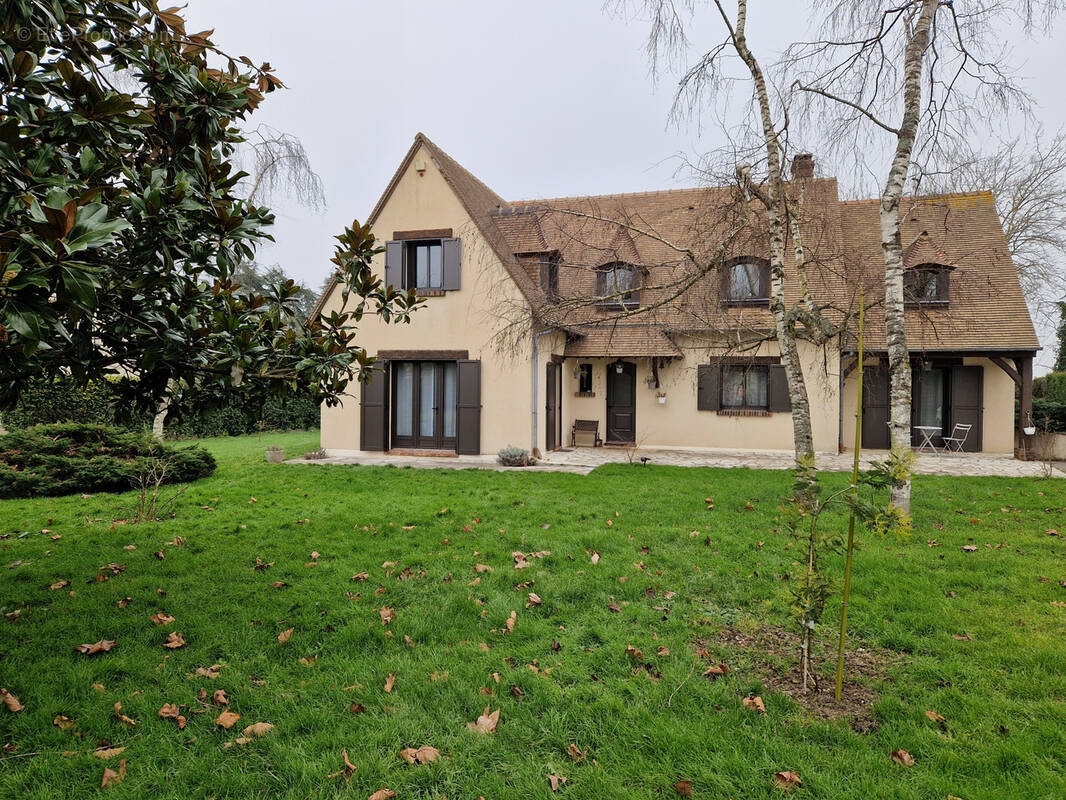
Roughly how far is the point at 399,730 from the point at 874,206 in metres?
18.6

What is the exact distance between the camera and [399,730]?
9.77 feet

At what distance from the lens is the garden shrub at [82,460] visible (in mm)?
8516

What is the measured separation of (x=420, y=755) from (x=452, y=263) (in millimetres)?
11804

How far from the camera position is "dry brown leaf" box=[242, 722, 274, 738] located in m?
2.94

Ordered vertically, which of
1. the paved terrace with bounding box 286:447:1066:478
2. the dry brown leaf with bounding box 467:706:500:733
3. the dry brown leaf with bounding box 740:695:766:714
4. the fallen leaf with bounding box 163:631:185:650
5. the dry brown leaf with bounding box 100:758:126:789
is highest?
the paved terrace with bounding box 286:447:1066:478

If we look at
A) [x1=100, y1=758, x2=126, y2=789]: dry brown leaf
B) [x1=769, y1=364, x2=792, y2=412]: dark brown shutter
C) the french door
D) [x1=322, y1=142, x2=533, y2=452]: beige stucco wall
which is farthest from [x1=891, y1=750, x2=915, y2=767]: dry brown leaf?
[x1=769, y1=364, x2=792, y2=412]: dark brown shutter

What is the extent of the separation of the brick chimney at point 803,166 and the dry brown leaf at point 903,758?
737 centimetres

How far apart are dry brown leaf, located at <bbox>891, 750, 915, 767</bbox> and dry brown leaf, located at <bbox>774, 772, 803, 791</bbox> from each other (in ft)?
1.70

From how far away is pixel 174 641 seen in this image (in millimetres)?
3850

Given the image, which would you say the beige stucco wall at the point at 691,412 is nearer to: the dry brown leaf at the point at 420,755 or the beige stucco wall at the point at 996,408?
the beige stucco wall at the point at 996,408

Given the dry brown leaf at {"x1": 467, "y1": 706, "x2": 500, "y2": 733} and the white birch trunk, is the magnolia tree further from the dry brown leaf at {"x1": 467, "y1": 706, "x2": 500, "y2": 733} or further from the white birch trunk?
the white birch trunk

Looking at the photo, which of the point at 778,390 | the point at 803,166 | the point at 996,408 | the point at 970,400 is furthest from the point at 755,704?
the point at 996,408

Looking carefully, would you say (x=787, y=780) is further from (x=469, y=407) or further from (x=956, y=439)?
(x=956, y=439)

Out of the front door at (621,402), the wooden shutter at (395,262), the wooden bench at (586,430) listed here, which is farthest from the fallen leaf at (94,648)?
the front door at (621,402)
